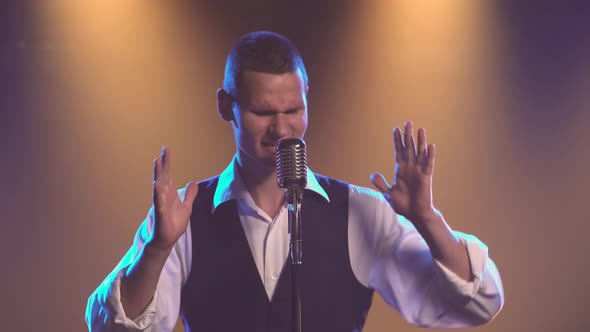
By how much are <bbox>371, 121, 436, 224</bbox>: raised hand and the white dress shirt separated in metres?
0.16

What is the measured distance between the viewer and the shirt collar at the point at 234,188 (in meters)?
1.72

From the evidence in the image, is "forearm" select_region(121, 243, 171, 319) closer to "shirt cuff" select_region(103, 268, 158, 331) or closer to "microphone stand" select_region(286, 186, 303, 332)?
"shirt cuff" select_region(103, 268, 158, 331)

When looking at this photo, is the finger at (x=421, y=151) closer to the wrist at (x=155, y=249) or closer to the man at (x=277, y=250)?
the man at (x=277, y=250)

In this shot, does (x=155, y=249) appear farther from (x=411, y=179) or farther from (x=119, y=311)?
(x=411, y=179)

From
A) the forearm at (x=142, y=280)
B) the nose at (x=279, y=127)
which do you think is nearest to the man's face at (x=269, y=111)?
the nose at (x=279, y=127)

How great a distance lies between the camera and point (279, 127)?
1.52 metres

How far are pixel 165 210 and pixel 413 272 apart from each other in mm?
663

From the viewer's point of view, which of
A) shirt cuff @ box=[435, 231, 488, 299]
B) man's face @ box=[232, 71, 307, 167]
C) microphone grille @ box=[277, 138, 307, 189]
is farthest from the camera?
man's face @ box=[232, 71, 307, 167]

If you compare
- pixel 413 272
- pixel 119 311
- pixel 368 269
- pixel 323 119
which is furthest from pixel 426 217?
pixel 323 119

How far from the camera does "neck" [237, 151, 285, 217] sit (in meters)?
1.71

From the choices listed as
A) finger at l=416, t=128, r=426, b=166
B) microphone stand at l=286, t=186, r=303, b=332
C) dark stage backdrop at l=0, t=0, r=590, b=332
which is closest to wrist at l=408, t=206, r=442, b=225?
finger at l=416, t=128, r=426, b=166

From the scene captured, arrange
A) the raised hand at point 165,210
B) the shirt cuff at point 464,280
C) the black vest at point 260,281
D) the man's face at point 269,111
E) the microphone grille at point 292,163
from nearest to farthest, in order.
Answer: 1. the microphone grille at point 292,163
2. the raised hand at point 165,210
3. the shirt cuff at point 464,280
4. the man's face at point 269,111
5. the black vest at point 260,281
